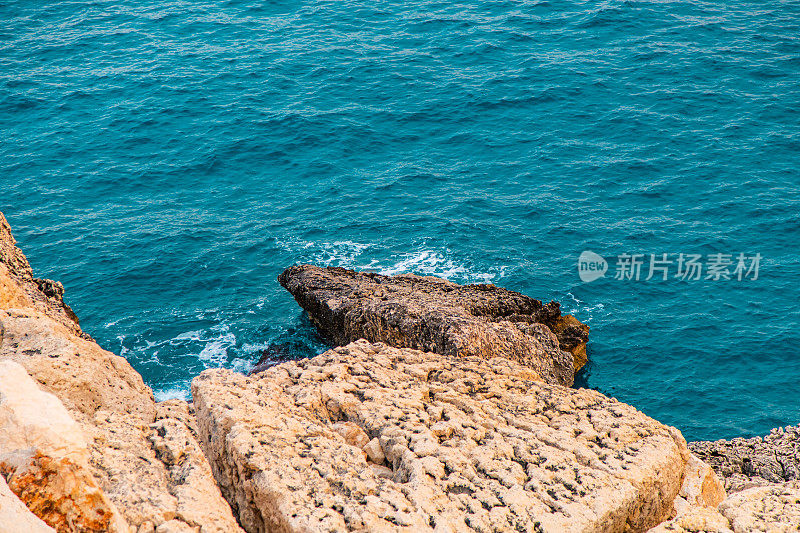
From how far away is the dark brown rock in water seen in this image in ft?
92.3

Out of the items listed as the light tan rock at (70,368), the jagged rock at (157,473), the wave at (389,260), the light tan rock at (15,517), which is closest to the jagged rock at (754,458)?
the jagged rock at (157,473)

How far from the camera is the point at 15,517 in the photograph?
10359 mm

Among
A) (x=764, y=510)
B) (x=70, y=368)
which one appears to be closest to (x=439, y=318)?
(x=70, y=368)

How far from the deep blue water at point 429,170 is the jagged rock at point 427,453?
15722 millimetres

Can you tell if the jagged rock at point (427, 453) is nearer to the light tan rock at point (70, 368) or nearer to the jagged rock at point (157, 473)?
the jagged rock at point (157, 473)

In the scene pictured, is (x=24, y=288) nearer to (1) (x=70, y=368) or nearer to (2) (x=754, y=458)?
(1) (x=70, y=368)

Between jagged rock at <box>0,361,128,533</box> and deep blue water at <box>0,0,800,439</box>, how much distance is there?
23215 mm

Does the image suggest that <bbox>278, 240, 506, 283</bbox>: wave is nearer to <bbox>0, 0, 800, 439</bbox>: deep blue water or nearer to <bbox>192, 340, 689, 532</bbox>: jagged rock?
<bbox>0, 0, 800, 439</bbox>: deep blue water

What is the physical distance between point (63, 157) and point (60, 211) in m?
8.34

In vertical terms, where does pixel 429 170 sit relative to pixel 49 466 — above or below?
below

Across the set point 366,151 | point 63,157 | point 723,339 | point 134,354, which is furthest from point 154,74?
point 723,339

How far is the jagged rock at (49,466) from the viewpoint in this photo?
37.4 feet

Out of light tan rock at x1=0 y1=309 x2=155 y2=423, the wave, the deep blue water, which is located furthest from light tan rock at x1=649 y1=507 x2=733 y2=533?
the wave

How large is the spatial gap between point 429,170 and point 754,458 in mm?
31535
